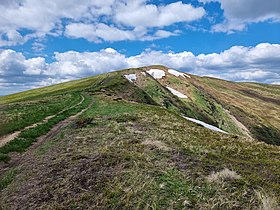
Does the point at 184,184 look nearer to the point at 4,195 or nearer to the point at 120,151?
the point at 120,151

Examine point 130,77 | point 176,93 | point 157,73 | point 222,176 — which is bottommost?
point 176,93

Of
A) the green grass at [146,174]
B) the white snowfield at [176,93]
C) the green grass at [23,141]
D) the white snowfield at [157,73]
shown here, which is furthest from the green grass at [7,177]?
the white snowfield at [157,73]

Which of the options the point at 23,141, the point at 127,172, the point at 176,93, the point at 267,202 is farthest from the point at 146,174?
the point at 176,93

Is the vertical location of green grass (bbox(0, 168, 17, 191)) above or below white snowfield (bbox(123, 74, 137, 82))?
below

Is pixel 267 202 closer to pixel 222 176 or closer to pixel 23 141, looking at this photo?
pixel 222 176

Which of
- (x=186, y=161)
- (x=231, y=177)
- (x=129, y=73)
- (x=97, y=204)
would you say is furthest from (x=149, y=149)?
(x=129, y=73)

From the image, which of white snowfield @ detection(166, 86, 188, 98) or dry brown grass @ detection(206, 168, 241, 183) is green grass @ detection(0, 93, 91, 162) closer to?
dry brown grass @ detection(206, 168, 241, 183)

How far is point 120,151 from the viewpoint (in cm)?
1504

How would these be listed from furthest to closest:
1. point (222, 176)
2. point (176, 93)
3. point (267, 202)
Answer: point (176, 93), point (222, 176), point (267, 202)

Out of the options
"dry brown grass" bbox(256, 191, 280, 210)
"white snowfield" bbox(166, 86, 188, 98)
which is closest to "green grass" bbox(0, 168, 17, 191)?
"dry brown grass" bbox(256, 191, 280, 210)

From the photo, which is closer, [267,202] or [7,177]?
[267,202]

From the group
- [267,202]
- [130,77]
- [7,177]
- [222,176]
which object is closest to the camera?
[267,202]

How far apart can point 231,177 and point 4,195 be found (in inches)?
376

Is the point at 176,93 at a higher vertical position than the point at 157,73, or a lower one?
lower
